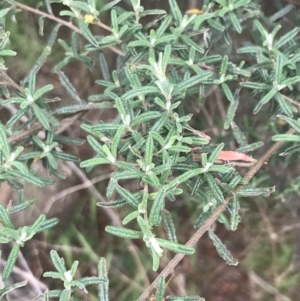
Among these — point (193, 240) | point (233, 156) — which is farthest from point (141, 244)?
point (193, 240)

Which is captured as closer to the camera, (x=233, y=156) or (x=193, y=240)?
(x=193, y=240)

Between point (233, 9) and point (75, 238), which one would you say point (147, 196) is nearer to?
point (233, 9)

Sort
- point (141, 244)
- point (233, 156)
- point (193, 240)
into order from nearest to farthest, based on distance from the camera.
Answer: point (193, 240) → point (233, 156) → point (141, 244)

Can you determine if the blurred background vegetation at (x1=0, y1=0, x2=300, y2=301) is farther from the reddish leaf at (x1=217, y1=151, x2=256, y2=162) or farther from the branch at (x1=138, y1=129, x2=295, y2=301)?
the branch at (x1=138, y1=129, x2=295, y2=301)

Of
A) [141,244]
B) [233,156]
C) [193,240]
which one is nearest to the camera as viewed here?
[193,240]

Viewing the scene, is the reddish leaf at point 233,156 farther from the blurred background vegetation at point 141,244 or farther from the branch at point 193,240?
the blurred background vegetation at point 141,244

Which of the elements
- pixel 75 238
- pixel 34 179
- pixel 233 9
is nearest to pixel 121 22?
pixel 233 9

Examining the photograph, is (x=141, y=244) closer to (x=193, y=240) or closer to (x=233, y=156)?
(x=233, y=156)

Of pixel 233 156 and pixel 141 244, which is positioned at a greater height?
pixel 233 156
